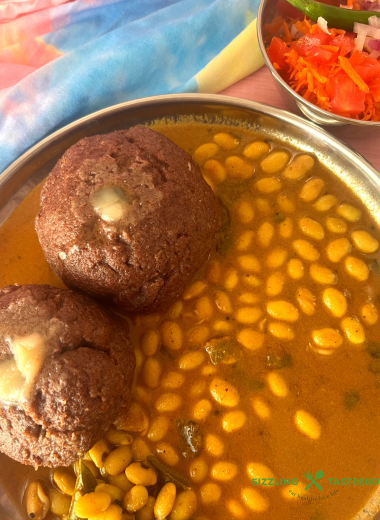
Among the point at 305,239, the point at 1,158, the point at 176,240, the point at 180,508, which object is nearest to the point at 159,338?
the point at 176,240

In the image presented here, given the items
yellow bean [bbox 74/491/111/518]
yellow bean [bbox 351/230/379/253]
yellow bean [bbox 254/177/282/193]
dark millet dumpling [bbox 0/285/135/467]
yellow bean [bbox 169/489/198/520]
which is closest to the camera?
dark millet dumpling [bbox 0/285/135/467]

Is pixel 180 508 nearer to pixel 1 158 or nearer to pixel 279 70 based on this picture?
pixel 1 158

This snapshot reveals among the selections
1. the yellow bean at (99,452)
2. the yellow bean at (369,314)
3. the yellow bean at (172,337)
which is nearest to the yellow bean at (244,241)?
the yellow bean at (172,337)

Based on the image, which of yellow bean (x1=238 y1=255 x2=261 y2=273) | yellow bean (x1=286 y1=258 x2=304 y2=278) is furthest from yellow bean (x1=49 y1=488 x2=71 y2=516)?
yellow bean (x1=286 y1=258 x2=304 y2=278)

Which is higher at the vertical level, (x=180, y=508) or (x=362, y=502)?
(x=180, y=508)

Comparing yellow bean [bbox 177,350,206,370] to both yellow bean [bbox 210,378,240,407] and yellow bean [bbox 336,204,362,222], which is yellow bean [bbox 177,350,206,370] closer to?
yellow bean [bbox 210,378,240,407]

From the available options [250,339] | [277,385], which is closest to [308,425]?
[277,385]

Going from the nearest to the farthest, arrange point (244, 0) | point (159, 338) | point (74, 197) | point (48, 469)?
point (74, 197), point (48, 469), point (159, 338), point (244, 0)
